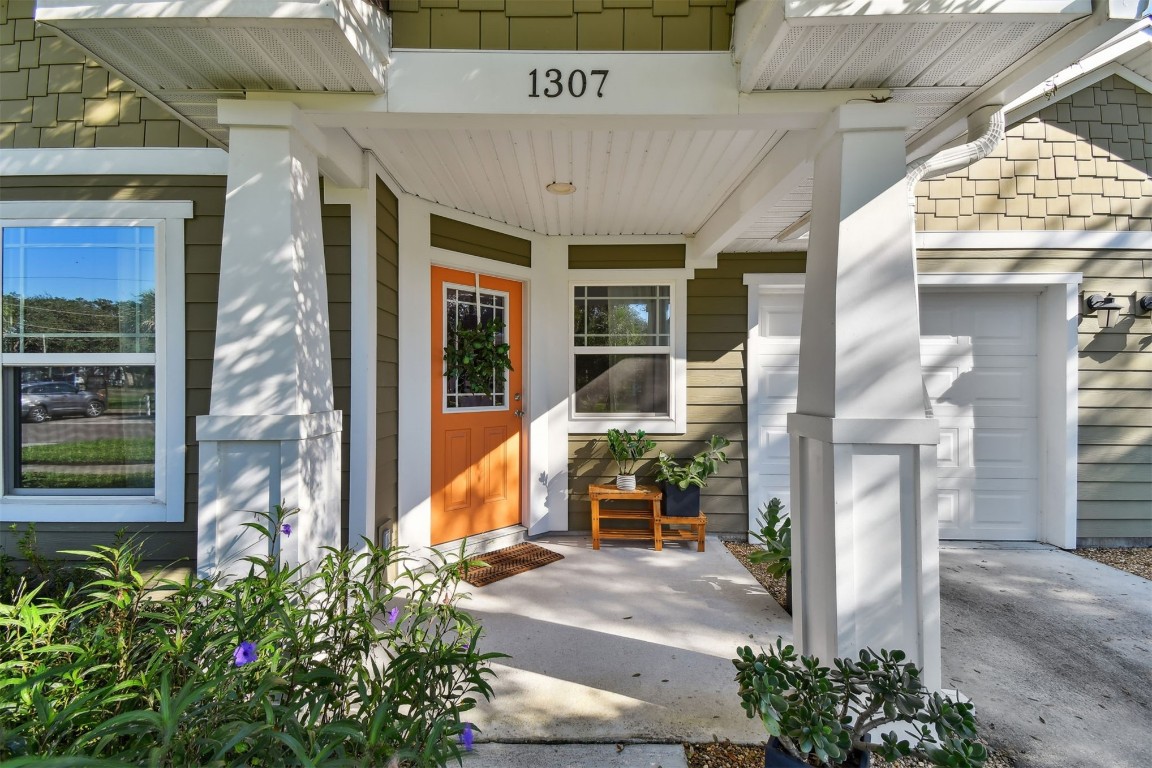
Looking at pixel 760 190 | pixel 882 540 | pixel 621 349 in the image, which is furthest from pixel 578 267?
pixel 882 540

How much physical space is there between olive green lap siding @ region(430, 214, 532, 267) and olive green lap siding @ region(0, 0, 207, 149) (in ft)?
4.68

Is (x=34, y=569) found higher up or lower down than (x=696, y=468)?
lower down

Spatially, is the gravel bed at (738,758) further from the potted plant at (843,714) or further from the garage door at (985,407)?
the garage door at (985,407)

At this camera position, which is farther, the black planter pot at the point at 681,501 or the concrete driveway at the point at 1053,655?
the black planter pot at the point at 681,501

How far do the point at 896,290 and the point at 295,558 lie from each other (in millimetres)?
2292

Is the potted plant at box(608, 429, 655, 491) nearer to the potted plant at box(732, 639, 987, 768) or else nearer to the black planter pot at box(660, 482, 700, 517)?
the black planter pot at box(660, 482, 700, 517)

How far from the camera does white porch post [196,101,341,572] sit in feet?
5.91

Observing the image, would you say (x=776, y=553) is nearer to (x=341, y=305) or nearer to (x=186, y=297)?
(x=341, y=305)

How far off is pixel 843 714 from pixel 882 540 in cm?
57

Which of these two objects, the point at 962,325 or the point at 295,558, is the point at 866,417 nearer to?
the point at 295,558

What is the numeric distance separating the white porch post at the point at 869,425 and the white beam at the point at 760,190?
37cm

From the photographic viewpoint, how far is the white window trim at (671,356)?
4.09 m

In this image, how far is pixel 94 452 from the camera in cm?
279

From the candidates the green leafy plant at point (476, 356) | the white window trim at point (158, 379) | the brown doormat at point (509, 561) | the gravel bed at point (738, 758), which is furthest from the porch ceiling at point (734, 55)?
the brown doormat at point (509, 561)
